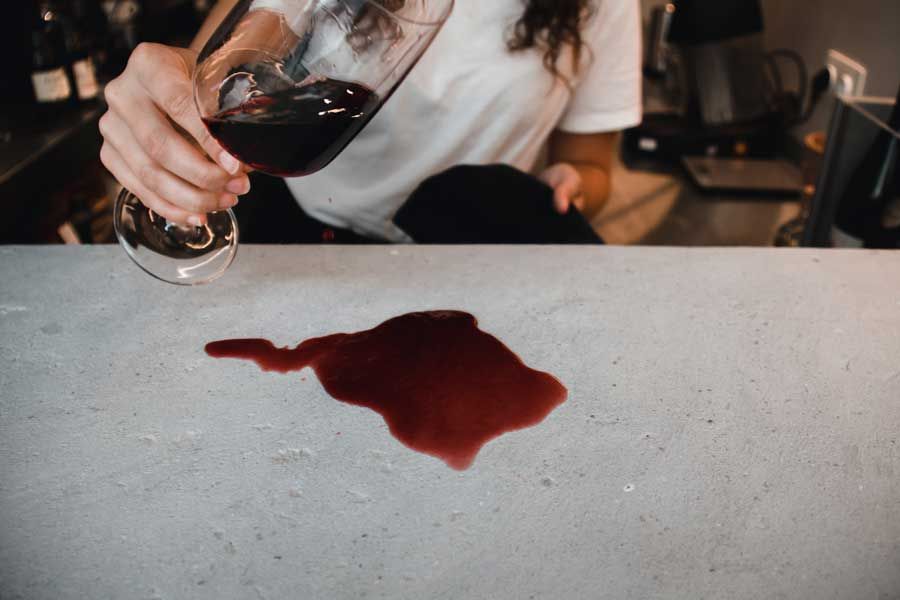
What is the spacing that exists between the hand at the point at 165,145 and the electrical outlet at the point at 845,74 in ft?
8.75

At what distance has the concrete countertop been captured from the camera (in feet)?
1.89

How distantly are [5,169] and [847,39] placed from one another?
3.03m

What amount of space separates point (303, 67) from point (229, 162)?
5.6 inches

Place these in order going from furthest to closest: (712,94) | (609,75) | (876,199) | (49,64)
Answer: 1. (712,94)
2. (49,64)
3. (876,199)
4. (609,75)

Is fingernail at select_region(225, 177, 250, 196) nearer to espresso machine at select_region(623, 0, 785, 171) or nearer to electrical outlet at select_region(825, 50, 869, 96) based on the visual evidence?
electrical outlet at select_region(825, 50, 869, 96)

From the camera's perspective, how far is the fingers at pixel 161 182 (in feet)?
2.68

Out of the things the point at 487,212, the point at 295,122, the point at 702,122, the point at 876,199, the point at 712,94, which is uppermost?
the point at 295,122

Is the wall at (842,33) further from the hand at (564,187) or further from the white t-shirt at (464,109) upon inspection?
the hand at (564,187)

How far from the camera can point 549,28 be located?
133cm

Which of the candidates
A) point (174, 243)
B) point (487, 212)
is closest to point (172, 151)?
point (174, 243)

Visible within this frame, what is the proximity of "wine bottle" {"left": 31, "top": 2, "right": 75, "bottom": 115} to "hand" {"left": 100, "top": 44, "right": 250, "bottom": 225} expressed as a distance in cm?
125

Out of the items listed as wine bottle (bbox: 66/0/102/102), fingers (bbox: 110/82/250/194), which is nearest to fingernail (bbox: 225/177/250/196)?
fingers (bbox: 110/82/250/194)

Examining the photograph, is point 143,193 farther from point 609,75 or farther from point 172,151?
point 609,75

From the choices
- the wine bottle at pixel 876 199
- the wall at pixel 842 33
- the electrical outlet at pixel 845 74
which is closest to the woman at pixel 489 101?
the wine bottle at pixel 876 199
